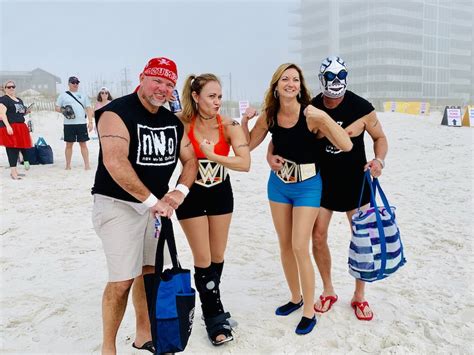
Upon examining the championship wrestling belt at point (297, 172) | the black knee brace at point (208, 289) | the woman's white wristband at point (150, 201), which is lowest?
the black knee brace at point (208, 289)

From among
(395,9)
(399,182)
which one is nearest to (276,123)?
(399,182)

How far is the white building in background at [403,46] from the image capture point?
9800cm

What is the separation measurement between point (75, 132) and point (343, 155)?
8322mm

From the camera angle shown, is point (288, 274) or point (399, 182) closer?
point (288, 274)

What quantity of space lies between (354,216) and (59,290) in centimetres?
303

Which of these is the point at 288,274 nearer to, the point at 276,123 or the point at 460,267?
the point at 276,123

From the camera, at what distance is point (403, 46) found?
10025cm

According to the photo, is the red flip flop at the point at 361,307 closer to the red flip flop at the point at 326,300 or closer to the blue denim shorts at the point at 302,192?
the red flip flop at the point at 326,300

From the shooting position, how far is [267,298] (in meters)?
4.24

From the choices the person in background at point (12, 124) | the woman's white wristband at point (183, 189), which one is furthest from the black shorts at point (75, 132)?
the woman's white wristband at point (183, 189)

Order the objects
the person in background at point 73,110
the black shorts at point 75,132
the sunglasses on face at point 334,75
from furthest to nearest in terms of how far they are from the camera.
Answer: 1. the black shorts at point 75,132
2. the person in background at point 73,110
3. the sunglasses on face at point 334,75

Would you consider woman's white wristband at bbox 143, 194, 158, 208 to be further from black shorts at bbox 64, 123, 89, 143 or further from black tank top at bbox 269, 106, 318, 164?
black shorts at bbox 64, 123, 89, 143

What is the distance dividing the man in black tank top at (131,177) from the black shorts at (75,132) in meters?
8.08

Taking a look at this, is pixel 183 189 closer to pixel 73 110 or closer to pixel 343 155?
pixel 343 155
